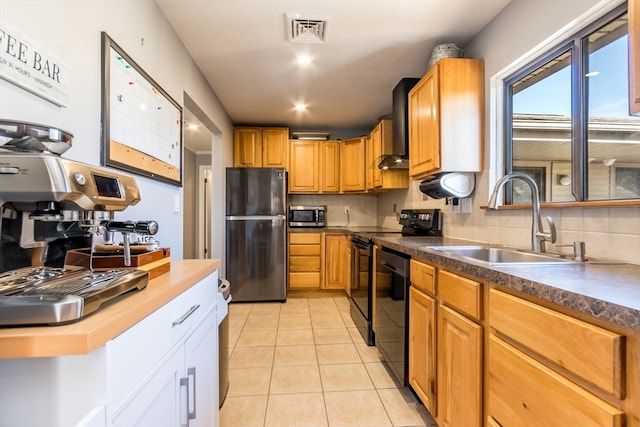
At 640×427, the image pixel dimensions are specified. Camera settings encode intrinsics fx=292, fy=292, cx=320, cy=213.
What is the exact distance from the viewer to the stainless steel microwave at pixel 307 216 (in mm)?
4191

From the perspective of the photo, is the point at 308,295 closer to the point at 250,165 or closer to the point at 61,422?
the point at 250,165

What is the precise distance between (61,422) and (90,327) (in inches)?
7.0

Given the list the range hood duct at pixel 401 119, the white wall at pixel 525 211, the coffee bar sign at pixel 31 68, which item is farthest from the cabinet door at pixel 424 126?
the coffee bar sign at pixel 31 68

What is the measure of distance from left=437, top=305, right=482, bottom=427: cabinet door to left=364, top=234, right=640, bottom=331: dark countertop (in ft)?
0.79

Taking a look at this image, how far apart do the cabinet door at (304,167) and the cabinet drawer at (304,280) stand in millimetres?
1201

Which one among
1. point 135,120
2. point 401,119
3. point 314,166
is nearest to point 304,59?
point 401,119

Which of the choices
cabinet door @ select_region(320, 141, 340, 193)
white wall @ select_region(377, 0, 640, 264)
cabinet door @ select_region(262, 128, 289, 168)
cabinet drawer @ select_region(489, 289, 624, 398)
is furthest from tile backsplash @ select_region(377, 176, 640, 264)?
cabinet door @ select_region(262, 128, 289, 168)

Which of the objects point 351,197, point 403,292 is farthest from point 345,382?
point 351,197

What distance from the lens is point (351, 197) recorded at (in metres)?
4.59

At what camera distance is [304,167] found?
13.9 feet

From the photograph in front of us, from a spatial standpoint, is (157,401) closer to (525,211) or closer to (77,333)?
(77,333)

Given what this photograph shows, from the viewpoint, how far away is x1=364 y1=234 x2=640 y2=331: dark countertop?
2.01ft

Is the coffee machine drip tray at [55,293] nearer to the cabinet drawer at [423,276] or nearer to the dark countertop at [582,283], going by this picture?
the dark countertop at [582,283]

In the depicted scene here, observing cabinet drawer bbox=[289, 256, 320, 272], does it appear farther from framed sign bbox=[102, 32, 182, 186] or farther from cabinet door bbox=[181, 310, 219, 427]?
cabinet door bbox=[181, 310, 219, 427]
